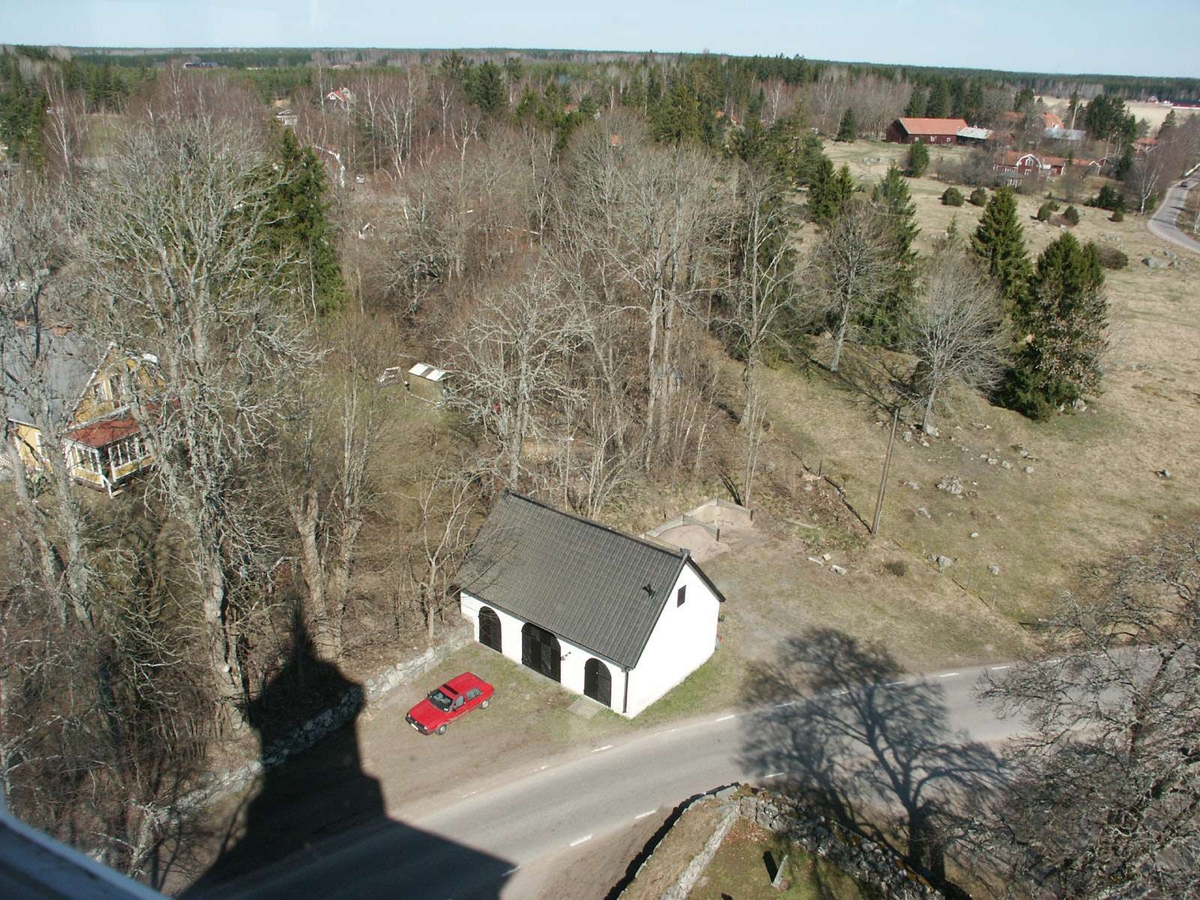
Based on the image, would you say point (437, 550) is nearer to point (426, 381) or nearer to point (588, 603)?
point (588, 603)

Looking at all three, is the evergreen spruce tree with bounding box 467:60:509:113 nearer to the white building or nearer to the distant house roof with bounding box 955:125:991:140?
the white building

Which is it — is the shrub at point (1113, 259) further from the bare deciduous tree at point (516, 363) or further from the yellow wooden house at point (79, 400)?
the yellow wooden house at point (79, 400)

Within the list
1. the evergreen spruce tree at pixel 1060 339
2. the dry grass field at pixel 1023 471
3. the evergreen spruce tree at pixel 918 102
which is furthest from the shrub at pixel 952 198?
the evergreen spruce tree at pixel 918 102

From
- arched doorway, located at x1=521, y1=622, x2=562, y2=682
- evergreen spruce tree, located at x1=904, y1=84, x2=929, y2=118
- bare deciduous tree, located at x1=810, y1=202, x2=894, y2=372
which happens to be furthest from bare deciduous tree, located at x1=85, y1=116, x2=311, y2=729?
evergreen spruce tree, located at x1=904, y1=84, x2=929, y2=118

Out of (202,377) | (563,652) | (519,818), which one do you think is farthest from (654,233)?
(519,818)

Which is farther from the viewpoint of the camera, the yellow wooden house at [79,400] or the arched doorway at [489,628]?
the arched doorway at [489,628]

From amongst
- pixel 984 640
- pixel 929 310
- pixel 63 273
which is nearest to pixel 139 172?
pixel 63 273
